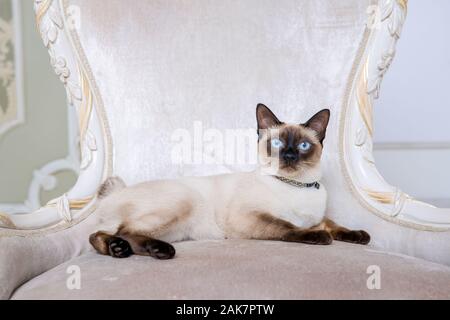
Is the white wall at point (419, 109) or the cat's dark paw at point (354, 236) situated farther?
the white wall at point (419, 109)

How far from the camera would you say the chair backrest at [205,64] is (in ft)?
4.37

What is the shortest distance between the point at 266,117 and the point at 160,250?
17.7 inches

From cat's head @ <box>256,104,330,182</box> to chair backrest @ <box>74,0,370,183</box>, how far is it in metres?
0.15

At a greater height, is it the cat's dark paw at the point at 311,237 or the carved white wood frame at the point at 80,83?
the carved white wood frame at the point at 80,83

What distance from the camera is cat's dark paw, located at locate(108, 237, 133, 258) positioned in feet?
3.14

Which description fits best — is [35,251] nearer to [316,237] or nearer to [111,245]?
[111,245]

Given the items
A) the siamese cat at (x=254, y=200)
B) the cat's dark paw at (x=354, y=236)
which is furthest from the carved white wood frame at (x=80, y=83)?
the cat's dark paw at (x=354, y=236)

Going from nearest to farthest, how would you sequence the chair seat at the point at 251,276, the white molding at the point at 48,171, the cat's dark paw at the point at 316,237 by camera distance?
the chair seat at the point at 251,276, the cat's dark paw at the point at 316,237, the white molding at the point at 48,171

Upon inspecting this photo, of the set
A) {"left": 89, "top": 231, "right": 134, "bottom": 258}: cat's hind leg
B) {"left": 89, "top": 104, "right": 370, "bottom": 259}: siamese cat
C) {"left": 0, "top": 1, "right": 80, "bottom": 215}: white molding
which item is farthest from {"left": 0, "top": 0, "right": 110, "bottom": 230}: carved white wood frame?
{"left": 0, "top": 1, "right": 80, "bottom": 215}: white molding

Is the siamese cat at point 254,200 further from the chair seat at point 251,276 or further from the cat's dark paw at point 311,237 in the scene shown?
the chair seat at point 251,276

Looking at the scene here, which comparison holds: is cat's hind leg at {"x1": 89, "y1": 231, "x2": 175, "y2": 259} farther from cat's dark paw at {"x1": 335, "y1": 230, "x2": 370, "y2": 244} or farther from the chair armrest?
cat's dark paw at {"x1": 335, "y1": 230, "x2": 370, "y2": 244}

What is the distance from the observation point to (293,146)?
115cm

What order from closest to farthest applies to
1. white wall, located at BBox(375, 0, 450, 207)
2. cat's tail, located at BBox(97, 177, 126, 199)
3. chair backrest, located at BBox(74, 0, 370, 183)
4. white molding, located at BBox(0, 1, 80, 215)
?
cat's tail, located at BBox(97, 177, 126, 199) < chair backrest, located at BBox(74, 0, 370, 183) < white wall, located at BBox(375, 0, 450, 207) < white molding, located at BBox(0, 1, 80, 215)

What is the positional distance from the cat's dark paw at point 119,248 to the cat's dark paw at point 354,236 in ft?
1.60
